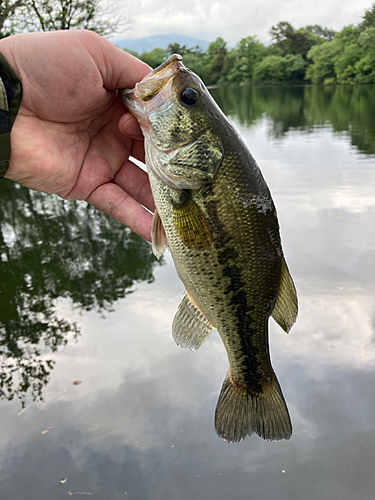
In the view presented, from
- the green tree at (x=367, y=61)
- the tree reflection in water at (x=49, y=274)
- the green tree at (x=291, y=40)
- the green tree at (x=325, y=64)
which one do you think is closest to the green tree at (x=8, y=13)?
the tree reflection in water at (x=49, y=274)

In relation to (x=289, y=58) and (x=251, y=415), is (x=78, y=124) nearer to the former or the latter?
(x=251, y=415)

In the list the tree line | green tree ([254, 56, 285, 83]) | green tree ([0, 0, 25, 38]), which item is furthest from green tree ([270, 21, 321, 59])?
green tree ([0, 0, 25, 38])

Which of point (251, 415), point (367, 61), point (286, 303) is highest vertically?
point (286, 303)

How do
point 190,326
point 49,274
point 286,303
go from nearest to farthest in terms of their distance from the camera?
point 286,303, point 190,326, point 49,274

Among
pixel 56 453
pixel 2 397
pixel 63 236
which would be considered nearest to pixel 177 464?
pixel 56 453

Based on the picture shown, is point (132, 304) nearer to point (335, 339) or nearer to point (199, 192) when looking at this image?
point (335, 339)

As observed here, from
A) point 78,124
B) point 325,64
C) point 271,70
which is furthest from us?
point 271,70

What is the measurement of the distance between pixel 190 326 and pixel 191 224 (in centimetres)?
73

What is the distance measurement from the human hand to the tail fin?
4.57ft

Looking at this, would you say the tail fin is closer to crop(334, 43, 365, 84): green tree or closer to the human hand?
the human hand

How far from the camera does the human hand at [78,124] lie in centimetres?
276

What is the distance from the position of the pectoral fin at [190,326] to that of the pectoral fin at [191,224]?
448mm

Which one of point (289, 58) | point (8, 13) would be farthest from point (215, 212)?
point (289, 58)

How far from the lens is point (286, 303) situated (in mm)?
2615
